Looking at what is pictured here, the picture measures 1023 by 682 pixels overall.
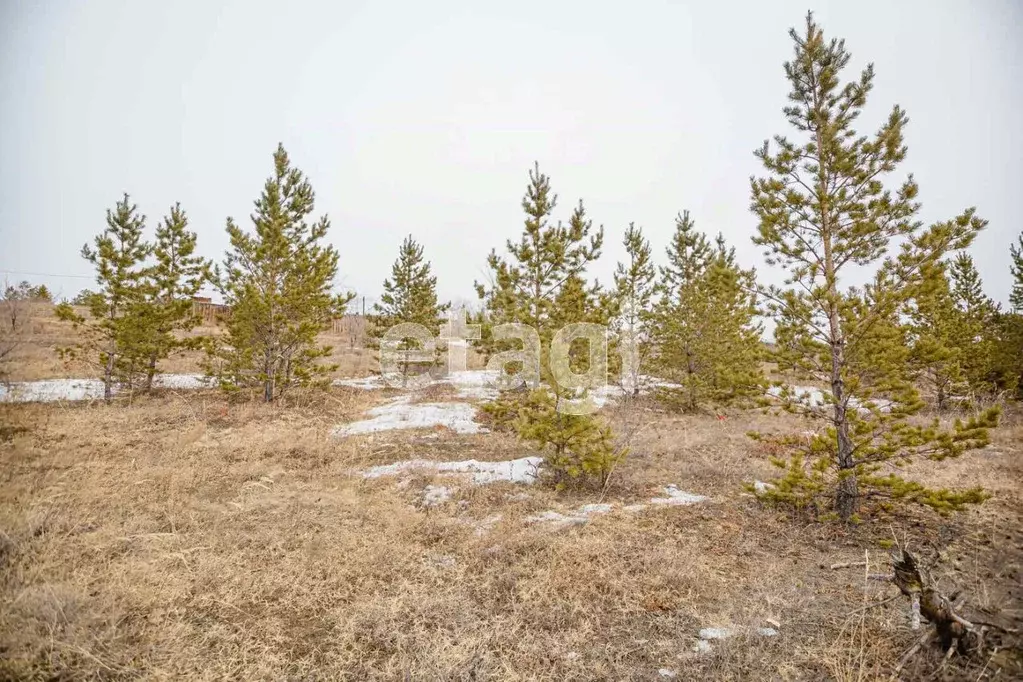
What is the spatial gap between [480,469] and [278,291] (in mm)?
11927

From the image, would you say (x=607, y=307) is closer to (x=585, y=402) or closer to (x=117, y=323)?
(x=585, y=402)

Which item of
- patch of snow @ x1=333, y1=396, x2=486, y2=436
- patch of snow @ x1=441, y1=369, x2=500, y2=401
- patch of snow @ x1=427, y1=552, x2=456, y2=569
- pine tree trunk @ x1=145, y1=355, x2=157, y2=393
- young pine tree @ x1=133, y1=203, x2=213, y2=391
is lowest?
patch of snow @ x1=427, y1=552, x2=456, y2=569

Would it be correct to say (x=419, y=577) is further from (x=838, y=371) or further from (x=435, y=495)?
(x=838, y=371)

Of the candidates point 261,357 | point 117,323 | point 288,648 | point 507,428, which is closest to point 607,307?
point 507,428

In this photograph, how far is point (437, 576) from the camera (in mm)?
5211

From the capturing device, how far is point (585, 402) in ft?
27.6

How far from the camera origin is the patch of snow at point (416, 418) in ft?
44.4

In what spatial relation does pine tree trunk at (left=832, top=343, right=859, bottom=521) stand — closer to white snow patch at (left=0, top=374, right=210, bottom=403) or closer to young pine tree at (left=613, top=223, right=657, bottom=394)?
young pine tree at (left=613, top=223, right=657, bottom=394)

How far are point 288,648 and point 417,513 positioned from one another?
3394 millimetres

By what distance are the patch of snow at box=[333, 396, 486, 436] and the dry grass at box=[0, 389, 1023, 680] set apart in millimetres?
4297

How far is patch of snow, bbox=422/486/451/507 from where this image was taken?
25.5ft

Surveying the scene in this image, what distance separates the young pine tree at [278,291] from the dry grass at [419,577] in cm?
738

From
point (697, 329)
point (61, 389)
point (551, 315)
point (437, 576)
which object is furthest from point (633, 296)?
point (61, 389)

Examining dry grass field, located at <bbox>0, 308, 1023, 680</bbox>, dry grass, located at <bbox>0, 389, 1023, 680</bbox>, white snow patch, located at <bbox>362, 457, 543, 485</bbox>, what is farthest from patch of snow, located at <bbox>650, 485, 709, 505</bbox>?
white snow patch, located at <bbox>362, 457, 543, 485</bbox>
